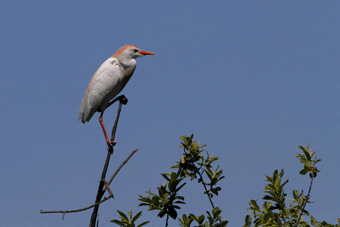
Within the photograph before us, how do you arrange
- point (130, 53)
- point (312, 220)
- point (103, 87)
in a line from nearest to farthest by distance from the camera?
point (312, 220), point (103, 87), point (130, 53)

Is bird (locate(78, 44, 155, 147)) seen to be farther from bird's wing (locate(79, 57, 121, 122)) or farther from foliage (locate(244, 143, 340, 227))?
foliage (locate(244, 143, 340, 227))

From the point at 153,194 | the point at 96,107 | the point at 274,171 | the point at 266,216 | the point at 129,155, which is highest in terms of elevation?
the point at 96,107

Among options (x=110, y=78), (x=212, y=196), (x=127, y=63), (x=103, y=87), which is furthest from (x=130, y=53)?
(x=212, y=196)

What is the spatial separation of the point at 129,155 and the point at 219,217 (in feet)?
5.86

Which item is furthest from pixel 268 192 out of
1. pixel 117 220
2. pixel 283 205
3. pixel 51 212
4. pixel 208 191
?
pixel 51 212

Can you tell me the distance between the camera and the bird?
24.5ft

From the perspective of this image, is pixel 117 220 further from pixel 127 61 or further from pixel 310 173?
pixel 127 61

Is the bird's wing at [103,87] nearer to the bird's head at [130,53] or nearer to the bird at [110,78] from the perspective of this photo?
the bird at [110,78]

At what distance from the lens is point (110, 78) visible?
7.46m

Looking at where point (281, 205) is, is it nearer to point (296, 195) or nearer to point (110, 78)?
point (296, 195)

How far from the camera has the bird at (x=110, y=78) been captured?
7.45 m

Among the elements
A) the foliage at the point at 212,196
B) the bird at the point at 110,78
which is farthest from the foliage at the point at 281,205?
the bird at the point at 110,78

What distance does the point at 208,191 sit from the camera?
5043mm

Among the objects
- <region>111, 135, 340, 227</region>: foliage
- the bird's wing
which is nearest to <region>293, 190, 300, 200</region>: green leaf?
<region>111, 135, 340, 227</region>: foliage
